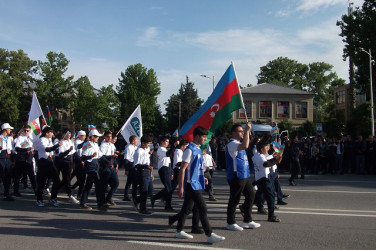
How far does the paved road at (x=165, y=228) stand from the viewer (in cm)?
593

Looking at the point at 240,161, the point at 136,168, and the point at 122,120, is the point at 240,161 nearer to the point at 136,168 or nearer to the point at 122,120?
the point at 136,168

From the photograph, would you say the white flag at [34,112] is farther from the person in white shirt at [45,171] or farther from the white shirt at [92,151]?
the white shirt at [92,151]

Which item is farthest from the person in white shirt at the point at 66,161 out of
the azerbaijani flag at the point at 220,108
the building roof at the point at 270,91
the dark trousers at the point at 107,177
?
the building roof at the point at 270,91

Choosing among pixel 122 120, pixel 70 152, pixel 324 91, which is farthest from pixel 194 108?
pixel 70 152

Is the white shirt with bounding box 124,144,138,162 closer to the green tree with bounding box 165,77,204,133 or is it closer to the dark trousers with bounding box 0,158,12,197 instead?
the dark trousers with bounding box 0,158,12,197

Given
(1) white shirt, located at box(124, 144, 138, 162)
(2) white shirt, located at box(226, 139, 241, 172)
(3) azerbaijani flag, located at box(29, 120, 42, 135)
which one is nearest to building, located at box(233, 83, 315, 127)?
(3) azerbaijani flag, located at box(29, 120, 42, 135)

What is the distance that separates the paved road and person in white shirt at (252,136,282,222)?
1.34ft

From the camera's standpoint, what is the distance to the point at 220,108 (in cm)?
808

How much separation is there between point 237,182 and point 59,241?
3132mm

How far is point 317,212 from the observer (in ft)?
27.8

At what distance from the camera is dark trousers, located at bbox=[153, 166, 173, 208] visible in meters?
8.72

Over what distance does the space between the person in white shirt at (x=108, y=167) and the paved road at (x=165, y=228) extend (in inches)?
22.3

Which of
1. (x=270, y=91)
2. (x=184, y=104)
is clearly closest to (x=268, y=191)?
(x=270, y=91)

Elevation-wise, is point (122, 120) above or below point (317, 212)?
above
